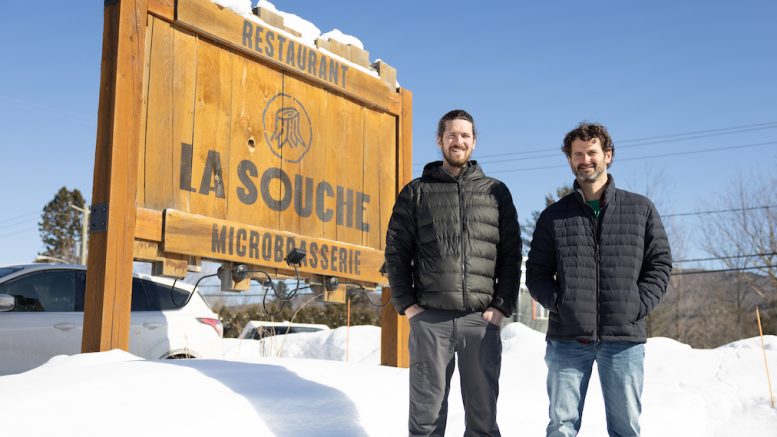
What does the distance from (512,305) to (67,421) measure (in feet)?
7.17

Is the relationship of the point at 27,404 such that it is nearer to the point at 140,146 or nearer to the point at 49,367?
→ the point at 49,367

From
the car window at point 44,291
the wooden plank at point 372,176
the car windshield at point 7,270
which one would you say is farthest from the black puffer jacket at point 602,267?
the car windshield at point 7,270

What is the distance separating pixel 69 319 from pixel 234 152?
2.40 meters

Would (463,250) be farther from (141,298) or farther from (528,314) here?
(528,314)

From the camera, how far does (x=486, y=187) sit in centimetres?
380

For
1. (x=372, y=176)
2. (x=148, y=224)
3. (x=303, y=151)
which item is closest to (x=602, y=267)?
(x=148, y=224)

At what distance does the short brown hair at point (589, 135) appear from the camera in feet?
12.5

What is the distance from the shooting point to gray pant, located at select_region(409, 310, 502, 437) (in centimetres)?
362

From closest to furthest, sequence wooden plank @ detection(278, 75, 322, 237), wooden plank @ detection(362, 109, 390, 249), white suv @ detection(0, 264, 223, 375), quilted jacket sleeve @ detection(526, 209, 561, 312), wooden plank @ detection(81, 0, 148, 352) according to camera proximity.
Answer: quilted jacket sleeve @ detection(526, 209, 561, 312), wooden plank @ detection(81, 0, 148, 352), wooden plank @ detection(278, 75, 322, 237), white suv @ detection(0, 264, 223, 375), wooden plank @ detection(362, 109, 390, 249)

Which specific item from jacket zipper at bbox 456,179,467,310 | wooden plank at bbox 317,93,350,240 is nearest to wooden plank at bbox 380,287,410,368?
wooden plank at bbox 317,93,350,240

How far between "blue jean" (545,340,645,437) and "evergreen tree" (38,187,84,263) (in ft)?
169

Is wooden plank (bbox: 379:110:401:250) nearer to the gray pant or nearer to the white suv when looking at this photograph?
the white suv

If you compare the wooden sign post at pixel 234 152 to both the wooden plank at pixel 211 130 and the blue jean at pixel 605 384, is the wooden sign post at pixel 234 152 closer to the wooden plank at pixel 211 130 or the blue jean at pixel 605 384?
the wooden plank at pixel 211 130

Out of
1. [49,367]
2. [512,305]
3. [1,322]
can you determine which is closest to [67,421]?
[49,367]
